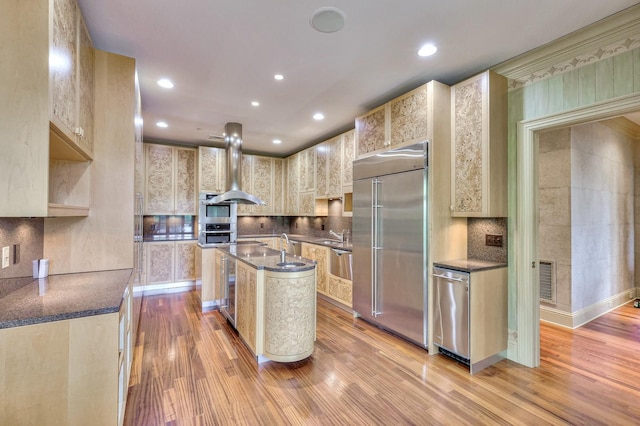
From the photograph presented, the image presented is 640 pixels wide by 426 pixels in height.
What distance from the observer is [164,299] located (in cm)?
484

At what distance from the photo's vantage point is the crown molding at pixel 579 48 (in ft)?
6.88

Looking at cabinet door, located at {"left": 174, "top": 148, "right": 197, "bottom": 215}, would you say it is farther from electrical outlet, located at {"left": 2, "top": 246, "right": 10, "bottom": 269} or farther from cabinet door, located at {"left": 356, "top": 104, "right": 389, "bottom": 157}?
electrical outlet, located at {"left": 2, "top": 246, "right": 10, "bottom": 269}

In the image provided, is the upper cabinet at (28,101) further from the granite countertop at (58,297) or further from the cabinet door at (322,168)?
the cabinet door at (322,168)

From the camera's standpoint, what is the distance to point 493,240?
9.70 ft

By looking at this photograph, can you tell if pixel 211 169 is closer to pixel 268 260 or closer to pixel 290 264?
pixel 268 260

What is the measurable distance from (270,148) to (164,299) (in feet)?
11.3

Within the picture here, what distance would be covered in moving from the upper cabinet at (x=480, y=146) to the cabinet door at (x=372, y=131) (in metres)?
0.77

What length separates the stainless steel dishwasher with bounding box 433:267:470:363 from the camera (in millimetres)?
2617

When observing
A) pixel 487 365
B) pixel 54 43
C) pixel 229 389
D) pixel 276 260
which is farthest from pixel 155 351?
pixel 487 365

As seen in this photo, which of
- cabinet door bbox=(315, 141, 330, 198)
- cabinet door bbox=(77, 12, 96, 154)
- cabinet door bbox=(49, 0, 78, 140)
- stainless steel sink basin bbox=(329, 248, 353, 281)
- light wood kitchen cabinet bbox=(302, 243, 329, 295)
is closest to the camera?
cabinet door bbox=(49, 0, 78, 140)

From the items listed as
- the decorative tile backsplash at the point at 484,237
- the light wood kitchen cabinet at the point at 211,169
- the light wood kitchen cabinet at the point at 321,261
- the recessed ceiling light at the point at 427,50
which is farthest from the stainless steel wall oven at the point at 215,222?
the recessed ceiling light at the point at 427,50

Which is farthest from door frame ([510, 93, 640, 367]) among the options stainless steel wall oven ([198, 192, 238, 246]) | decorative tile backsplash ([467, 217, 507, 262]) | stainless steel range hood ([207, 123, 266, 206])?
stainless steel wall oven ([198, 192, 238, 246])

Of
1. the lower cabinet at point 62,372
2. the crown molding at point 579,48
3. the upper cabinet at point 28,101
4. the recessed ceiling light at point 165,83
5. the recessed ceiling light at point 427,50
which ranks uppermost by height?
the recessed ceiling light at point 165,83

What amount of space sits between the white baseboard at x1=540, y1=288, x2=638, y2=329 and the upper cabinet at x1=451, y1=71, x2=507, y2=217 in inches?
79.9
